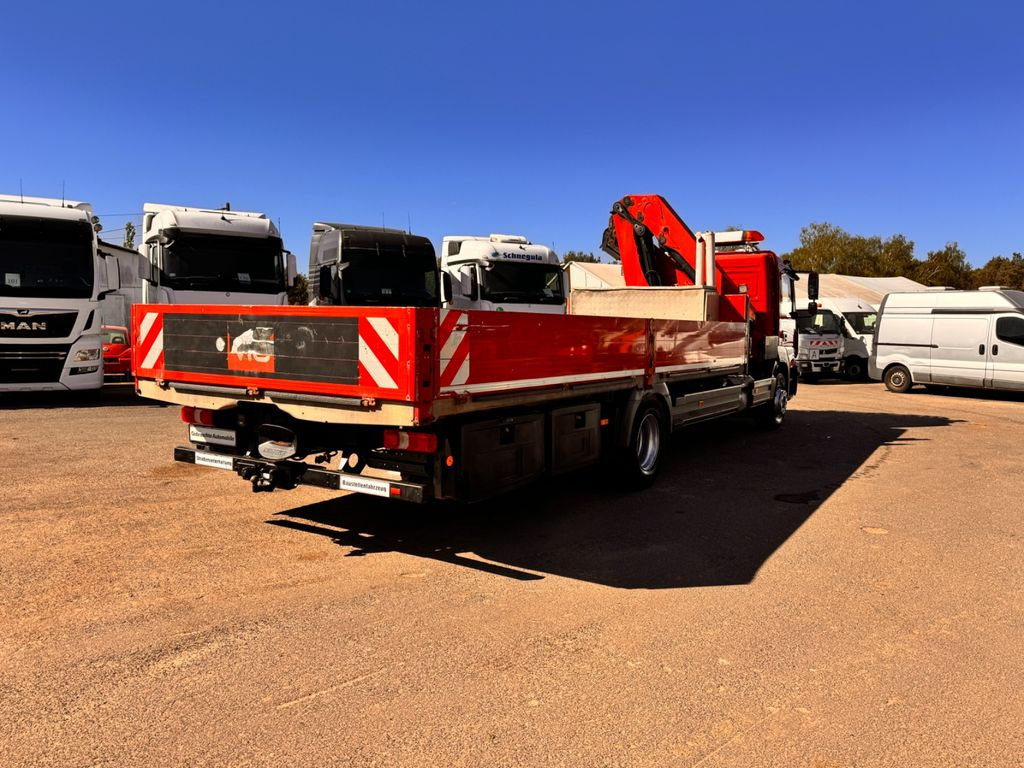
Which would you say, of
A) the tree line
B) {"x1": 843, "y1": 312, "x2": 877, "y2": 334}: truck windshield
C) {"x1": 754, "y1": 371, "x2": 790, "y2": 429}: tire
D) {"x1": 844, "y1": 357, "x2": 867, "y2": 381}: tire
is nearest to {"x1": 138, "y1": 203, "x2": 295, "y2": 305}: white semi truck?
{"x1": 754, "y1": 371, "x2": 790, "y2": 429}: tire

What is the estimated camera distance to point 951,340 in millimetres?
16672

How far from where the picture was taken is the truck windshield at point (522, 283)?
49.5ft

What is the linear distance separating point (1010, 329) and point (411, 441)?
15993 mm

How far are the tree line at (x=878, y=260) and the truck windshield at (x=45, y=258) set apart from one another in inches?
2280

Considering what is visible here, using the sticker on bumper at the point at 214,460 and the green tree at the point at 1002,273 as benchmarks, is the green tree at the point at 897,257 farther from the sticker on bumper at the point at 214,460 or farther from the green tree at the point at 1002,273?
the sticker on bumper at the point at 214,460

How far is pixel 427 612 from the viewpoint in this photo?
4.09 m

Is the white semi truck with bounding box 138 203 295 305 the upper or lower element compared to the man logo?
upper

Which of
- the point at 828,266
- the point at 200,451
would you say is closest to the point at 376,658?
the point at 200,451

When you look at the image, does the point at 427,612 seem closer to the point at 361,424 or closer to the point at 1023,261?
the point at 361,424

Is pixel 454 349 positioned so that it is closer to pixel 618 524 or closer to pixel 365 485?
pixel 365 485

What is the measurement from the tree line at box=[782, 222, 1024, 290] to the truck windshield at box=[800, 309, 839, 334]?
1627 inches

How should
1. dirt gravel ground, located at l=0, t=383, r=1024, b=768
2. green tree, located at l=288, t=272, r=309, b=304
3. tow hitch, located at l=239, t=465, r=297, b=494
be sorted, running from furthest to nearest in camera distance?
green tree, located at l=288, t=272, r=309, b=304
tow hitch, located at l=239, t=465, r=297, b=494
dirt gravel ground, located at l=0, t=383, r=1024, b=768

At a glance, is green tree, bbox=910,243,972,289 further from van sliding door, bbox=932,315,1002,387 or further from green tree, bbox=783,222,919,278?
van sliding door, bbox=932,315,1002,387

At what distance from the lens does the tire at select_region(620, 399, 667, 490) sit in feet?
22.2
